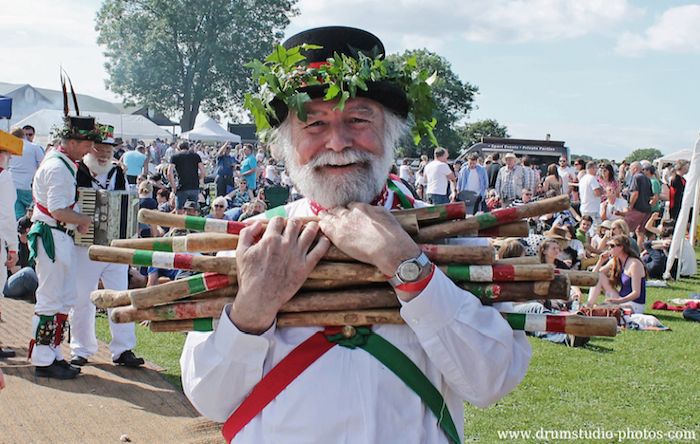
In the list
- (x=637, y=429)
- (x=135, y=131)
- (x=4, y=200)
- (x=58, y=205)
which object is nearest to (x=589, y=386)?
(x=637, y=429)

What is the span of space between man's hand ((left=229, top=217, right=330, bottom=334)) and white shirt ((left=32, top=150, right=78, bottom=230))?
201 inches

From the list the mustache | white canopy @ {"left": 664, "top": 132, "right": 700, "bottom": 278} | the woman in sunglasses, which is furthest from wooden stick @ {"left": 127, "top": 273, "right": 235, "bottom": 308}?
white canopy @ {"left": 664, "top": 132, "right": 700, "bottom": 278}

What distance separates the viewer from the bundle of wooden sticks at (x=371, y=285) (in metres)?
2.13

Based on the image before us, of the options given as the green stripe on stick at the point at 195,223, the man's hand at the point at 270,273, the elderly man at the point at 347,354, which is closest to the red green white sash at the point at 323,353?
the elderly man at the point at 347,354

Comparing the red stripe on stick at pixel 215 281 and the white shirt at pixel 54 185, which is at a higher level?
the white shirt at pixel 54 185

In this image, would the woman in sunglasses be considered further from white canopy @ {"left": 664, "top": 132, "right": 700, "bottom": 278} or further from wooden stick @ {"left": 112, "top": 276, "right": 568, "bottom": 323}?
wooden stick @ {"left": 112, "top": 276, "right": 568, "bottom": 323}

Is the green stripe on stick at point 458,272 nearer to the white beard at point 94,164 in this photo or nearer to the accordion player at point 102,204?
the accordion player at point 102,204

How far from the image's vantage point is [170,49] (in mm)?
60000

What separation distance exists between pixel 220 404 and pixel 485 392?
0.76 metres

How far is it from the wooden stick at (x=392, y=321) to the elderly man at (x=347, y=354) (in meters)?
0.04

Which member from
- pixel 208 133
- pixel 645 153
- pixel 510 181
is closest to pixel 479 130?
pixel 645 153

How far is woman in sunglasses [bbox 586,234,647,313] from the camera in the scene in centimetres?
958

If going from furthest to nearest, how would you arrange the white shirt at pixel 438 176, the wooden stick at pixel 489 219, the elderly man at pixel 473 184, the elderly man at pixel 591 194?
the elderly man at pixel 473 184 < the white shirt at pixel 438 176 < the elderly man at pixel 591 194 < the wooden stick at pixel 489 219

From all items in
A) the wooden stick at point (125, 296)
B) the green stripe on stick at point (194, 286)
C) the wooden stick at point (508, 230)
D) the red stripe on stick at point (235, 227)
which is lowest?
the wooden stick at point (125, 296)
